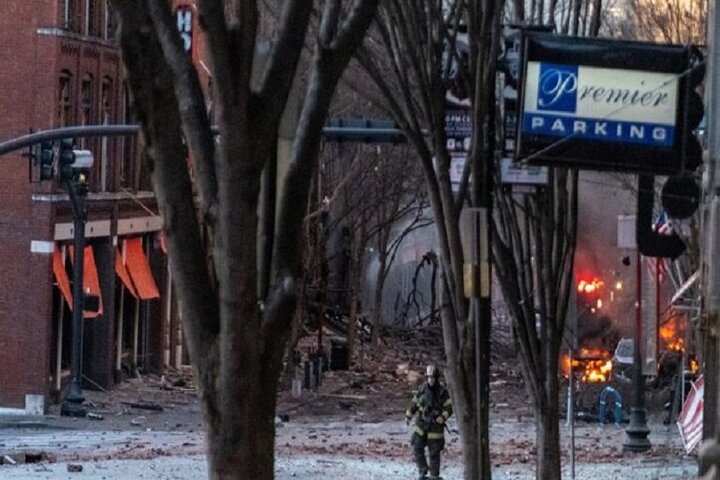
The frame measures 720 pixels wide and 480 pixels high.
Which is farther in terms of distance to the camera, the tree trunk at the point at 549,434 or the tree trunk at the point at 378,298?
the tree trunk at the point at 378,298

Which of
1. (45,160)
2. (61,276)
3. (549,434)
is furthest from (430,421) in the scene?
(61,276)

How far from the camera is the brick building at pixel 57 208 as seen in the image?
119 feet

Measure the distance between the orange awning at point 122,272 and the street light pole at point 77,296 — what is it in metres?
6.21

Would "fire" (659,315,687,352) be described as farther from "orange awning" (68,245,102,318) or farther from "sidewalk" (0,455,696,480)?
"orange awning" (68,245,102,318)

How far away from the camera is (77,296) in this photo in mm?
34438

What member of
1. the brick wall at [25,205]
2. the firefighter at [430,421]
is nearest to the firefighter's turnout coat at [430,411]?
the firefighter at [430,421]

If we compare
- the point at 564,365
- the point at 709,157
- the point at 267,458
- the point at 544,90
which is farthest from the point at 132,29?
the point at 564,365

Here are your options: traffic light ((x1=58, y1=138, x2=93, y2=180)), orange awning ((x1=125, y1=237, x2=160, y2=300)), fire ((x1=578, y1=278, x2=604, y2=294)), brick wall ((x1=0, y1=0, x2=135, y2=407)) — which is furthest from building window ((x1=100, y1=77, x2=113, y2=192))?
fire ((x1=578, y1=278, x2=604, y2=294))

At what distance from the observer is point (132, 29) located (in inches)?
276

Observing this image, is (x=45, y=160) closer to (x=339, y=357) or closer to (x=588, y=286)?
(x=339, y=357)

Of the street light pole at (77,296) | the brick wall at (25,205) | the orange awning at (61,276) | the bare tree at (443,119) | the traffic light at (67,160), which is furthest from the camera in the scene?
the orange awning at (61,276)

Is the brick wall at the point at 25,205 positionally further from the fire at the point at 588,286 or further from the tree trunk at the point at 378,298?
the fire at the point at 588,286

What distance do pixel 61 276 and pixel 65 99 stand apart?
429 cm

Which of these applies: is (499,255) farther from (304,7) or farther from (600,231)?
(600,231)
